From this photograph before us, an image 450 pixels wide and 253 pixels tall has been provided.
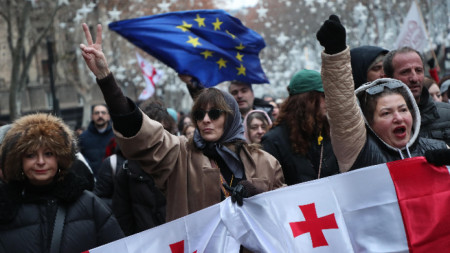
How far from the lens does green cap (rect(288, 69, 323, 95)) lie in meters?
5.33

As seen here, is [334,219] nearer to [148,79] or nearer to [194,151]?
[194,151]

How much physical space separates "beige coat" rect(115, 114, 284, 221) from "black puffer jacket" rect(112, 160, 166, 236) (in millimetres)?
1214

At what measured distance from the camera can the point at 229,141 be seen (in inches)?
178

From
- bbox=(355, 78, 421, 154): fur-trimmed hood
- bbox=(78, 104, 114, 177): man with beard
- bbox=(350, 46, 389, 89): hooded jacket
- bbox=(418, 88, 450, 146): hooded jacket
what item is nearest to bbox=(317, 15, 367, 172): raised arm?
bbox=(355, 78, 421, 154): fur-trimmed hood

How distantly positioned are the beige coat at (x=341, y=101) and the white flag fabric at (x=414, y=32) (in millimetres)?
8372

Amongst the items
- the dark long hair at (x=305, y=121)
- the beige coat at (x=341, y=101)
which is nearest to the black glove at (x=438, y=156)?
the beige coat at (x=341, y=101)

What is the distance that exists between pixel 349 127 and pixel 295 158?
1579mm

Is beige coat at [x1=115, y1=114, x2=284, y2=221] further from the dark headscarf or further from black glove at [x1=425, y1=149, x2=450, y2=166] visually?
black glove at [x1=425, y1=149, x2=450, y2=166]

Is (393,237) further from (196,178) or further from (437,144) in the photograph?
(196,178)

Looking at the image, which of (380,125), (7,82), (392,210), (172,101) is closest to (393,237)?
(392,210)

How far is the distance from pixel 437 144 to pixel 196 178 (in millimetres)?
1422

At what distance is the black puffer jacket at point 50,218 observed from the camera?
404cm

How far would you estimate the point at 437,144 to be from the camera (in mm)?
4176

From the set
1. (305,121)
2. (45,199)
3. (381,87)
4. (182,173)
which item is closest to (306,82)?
(305,121)
